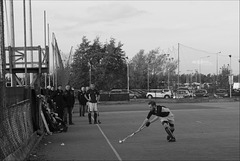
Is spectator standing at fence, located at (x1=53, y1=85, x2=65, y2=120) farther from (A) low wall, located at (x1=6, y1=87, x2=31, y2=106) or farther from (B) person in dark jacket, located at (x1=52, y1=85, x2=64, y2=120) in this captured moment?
(A) low wall, located at (x1=6, y1=87, x2=31, y2=106)

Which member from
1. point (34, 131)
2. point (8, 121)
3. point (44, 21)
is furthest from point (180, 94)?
point (8, 121)

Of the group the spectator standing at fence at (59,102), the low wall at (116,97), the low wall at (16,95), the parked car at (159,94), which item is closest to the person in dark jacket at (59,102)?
the spectator standing at fence at (59,102)

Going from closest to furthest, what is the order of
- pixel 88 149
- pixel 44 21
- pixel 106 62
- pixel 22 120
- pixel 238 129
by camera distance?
pixel 22 120
pixel 88 149
pixel 238 129
pixel 44 21
pixel 106 62

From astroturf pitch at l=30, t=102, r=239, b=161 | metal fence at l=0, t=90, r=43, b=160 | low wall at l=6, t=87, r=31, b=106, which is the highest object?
low wall at l=6, t=87, r=31, b=106

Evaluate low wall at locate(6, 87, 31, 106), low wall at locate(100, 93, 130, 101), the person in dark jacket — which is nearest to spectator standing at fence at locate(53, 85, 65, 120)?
the person in dark jacket

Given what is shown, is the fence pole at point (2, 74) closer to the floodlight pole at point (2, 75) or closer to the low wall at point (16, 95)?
the floodlight pole at point (2, 75)

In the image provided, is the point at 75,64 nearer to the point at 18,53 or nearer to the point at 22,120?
the point at 18,53

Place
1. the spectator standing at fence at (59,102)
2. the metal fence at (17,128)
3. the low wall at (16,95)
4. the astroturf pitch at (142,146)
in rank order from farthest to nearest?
the spectator standing at fence at (59,102) < the astroturf pitch at (142,146) < the low wall at (16,95) < the metal fence at (17,128)

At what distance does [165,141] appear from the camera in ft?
42.2

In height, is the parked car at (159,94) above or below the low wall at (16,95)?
below

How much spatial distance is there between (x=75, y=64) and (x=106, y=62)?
613cm

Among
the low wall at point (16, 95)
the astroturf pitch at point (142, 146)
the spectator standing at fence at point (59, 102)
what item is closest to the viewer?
the low wall at point (16, 95)

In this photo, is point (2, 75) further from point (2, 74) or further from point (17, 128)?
point (17, 128)

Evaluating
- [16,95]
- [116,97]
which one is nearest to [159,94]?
[116,97]
